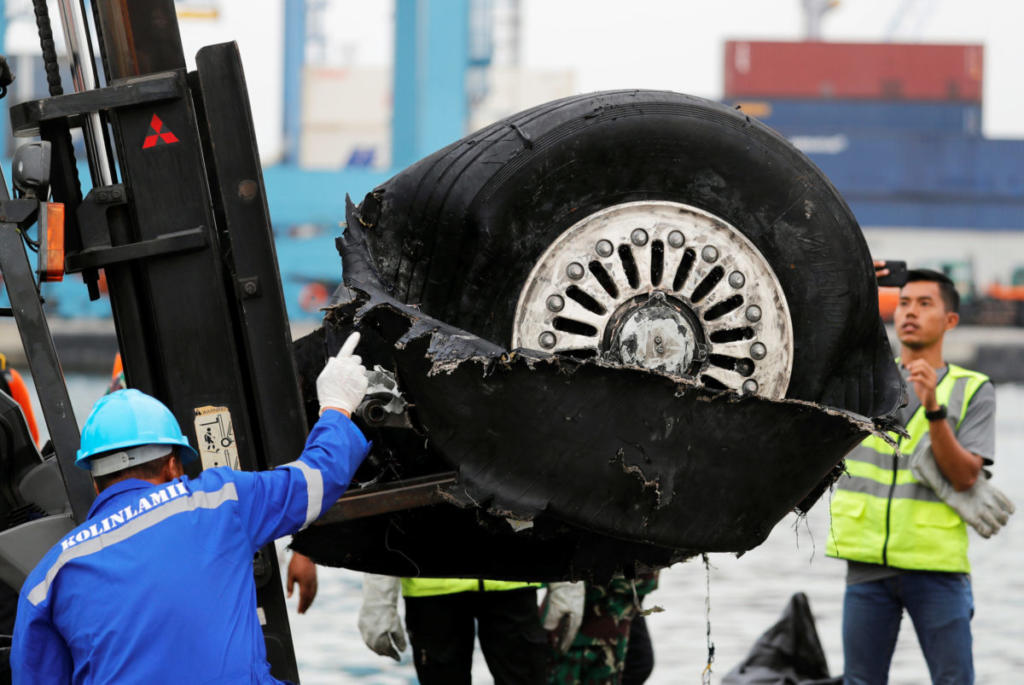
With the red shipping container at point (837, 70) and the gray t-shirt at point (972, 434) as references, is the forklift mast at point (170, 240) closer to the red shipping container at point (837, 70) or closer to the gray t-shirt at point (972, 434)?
the gray t-shirt at point (972, 434)

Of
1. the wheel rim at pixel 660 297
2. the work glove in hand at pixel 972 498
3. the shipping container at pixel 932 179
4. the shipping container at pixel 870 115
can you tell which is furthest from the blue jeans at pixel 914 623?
the shipping container at pixel 870 115

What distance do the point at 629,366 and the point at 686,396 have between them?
5.1 inches

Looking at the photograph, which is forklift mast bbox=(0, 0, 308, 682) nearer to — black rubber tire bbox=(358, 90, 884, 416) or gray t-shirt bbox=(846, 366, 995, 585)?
black rubber tire bbox=(358, 90, 884, 416)

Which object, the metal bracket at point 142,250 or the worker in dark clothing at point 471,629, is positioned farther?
the worker in dark clothing at point 471,629

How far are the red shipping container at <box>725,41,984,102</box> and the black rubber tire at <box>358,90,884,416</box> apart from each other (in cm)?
5718

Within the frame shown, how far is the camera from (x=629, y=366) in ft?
8.59

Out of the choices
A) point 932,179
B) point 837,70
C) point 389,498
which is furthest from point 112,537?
point 837,70

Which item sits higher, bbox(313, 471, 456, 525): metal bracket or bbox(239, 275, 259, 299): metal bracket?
Answer: bbox(239, 275, 259, 299): metal bracket

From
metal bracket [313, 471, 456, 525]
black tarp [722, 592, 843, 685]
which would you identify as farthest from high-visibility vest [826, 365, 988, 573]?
metal bracket [313, 471, 456, 525]

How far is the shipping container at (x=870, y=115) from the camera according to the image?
56.9m

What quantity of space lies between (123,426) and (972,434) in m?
2.97

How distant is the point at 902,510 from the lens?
442 centimetres

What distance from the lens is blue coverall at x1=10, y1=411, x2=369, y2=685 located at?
2430 millimetres

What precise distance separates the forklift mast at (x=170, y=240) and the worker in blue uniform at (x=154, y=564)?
11.5 inches
